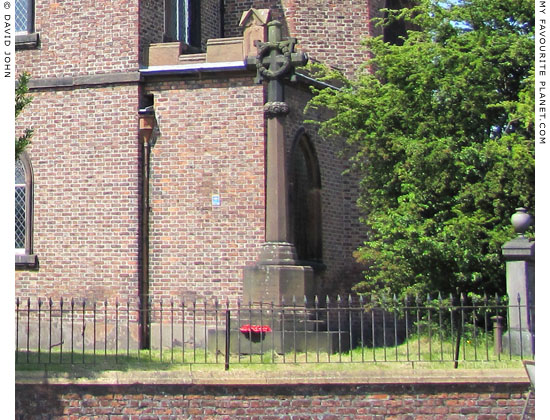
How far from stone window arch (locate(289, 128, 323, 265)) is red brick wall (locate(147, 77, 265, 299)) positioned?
179 centimetres

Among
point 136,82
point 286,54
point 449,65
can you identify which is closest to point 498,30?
point 449,65

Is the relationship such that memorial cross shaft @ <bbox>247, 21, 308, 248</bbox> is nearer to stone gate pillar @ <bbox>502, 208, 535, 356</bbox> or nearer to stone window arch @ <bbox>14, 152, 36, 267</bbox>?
stone gate pillar @ <bbox>502, 208, 535, 356</bbox>

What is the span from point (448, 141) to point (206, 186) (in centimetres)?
427

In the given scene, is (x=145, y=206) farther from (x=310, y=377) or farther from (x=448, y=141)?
(x=310, y=377)

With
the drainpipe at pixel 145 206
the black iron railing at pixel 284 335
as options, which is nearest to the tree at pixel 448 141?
the black iron railing at pixel 284 335

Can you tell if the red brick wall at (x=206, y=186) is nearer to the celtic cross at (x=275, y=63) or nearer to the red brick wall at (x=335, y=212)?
the celtic cross at (x=275, y=63)

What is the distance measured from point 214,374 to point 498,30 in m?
9.26

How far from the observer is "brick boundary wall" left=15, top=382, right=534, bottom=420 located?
12.3 m

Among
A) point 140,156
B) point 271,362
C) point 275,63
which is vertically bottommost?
point 271,362

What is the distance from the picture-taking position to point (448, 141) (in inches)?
702

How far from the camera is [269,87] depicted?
1794 centimetres

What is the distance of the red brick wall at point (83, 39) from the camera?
19.0m

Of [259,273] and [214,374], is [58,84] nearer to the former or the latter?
[259,273]

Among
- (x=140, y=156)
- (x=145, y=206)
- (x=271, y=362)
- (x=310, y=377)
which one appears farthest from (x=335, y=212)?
(x=310, y=377)
